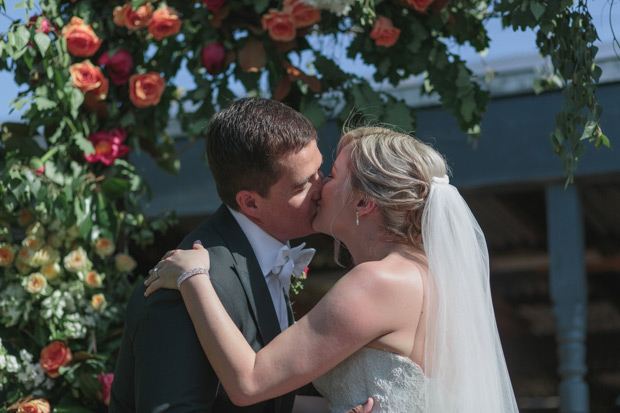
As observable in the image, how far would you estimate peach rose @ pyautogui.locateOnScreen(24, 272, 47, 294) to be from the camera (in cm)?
310

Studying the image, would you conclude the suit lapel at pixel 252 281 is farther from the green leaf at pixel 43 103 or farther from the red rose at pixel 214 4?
the red rose at pixel 214 4

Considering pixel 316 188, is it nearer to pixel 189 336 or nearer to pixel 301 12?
pixel 189 336

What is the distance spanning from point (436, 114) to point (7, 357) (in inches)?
133

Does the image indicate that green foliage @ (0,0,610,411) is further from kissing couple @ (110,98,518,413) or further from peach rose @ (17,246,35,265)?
kissing couple @ (110,98,518,413)

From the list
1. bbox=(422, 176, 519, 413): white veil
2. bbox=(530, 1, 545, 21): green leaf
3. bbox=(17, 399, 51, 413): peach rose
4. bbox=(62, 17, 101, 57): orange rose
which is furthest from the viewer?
bbox=(62, 17, 101, 57): orange rose

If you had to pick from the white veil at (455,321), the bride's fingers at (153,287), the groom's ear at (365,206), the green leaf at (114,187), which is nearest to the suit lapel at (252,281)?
the bride's fingers at (153,287)

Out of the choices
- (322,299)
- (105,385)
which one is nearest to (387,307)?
(322,299)

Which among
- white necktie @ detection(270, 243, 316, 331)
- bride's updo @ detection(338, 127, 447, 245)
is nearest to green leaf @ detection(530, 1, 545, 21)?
bride's updo @ detection(338, 127, 447, 245)

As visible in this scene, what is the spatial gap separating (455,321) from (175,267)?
0.80 m

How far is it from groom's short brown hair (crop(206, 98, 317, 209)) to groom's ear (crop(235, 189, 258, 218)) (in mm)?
14

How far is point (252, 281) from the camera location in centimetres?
235

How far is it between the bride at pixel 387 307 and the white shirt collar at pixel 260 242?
0.49 feet

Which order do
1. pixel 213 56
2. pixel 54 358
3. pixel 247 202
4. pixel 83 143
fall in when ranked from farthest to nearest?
pixel 213 56, pixel 83 143, pixel 54 358, pixel 247 202

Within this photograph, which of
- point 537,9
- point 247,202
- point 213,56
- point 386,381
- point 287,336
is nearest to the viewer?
point 287,336
